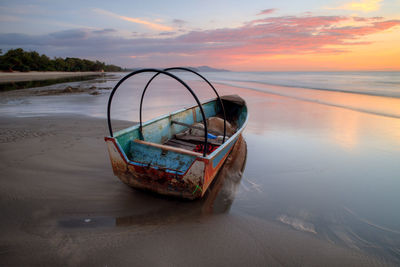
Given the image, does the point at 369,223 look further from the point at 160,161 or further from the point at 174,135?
the point at 174,135

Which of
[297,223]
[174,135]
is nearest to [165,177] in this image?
[297,223]

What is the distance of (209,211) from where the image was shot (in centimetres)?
306

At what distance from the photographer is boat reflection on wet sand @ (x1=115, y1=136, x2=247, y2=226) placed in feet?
8.99

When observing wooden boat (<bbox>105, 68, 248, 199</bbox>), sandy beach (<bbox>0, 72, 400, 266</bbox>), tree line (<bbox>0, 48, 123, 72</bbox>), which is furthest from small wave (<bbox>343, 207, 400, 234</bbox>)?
tree line (<bbox>0, 48, 123, 72</bbox>)

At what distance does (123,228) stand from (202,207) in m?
1.12

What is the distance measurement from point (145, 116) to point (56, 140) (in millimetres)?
4280

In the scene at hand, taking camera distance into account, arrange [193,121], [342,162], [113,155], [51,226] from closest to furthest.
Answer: [51,226] < [113,155] < [342,162] < [193,121]

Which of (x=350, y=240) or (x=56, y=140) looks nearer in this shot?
(x=350, y=240)

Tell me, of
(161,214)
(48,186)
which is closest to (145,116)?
(48,186)

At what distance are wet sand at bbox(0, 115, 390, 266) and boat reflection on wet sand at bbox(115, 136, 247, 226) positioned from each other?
1 centimetres

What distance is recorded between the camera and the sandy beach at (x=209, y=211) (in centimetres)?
226

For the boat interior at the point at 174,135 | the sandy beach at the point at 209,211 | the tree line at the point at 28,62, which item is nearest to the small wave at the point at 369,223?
the sandy beach at the point at 209,211

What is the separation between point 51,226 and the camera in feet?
8.15

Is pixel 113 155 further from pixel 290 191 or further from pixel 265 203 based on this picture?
pixel 290 191
